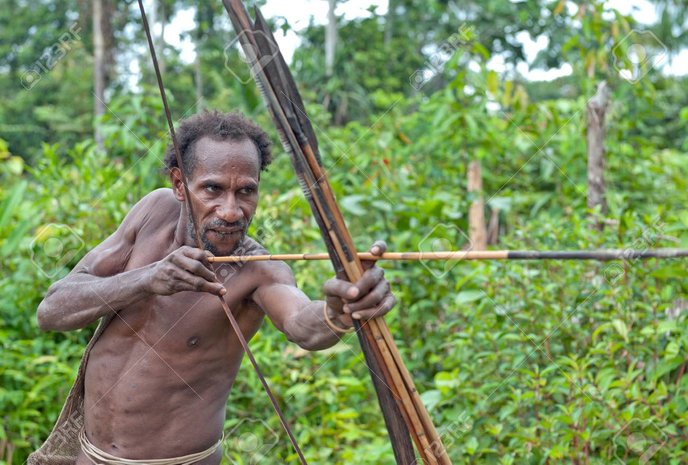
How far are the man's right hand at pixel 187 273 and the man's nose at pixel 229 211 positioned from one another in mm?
135

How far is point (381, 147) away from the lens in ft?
17.6

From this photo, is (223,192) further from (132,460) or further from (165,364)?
(132,460)

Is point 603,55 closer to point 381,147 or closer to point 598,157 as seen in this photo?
point 598,157

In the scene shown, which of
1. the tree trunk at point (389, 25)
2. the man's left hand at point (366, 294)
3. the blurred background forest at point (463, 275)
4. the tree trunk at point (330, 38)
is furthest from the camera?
the tree trunk at point (389, 25)

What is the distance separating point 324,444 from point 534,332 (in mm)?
1129

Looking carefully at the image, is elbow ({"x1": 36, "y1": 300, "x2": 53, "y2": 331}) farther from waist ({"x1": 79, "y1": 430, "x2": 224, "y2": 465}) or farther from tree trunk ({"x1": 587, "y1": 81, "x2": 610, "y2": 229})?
tree trunk ({"x1": 587, "y1": 81, "x2": 610, "y2": 229})

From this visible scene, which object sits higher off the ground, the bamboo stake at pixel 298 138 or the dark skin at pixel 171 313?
the bamboo stake at pixel 298 138

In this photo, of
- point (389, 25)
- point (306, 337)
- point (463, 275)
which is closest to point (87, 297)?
point (306, 337)

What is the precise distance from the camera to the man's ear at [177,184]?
2.21m

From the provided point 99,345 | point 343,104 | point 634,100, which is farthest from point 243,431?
point 343,104

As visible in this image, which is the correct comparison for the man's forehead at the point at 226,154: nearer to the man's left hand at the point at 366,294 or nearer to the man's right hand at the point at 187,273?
the man's right hand at the point at 187,273

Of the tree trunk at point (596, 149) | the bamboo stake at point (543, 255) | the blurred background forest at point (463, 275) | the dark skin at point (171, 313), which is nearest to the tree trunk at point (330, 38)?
the blurred background forest at point (463, 275)

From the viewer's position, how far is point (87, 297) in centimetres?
212

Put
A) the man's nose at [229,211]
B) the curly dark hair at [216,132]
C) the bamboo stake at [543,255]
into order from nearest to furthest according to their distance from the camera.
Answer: the bamboo stake at [543,255]
the man's nose at [229,211]
the curly dark hair at [216,132]
